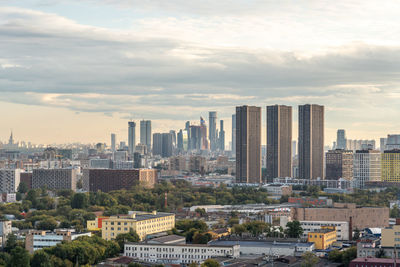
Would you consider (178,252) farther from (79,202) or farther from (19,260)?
(79,202)

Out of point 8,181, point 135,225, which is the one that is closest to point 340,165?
point 8,181

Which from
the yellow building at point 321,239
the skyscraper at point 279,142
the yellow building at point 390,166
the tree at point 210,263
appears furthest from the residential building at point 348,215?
the skyscraper at point 279,142

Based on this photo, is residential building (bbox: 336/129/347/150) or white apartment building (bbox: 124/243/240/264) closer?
white apartment building (bbox: 124/243/240/264)

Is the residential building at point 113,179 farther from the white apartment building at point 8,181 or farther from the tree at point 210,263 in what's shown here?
the tree at point 210,263

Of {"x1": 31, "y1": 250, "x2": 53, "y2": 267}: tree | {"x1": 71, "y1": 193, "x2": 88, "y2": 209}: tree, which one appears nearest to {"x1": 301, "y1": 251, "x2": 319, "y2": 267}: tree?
{"x1": 31, "y1": 250, "x2": 53, "y2": 267}: tree

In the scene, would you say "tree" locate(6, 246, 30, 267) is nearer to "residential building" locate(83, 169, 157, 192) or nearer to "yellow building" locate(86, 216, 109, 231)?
"yellow building" locate(86, 216, 109, 231)

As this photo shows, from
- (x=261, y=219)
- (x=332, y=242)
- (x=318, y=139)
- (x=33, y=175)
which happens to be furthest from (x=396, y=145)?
(x=332, y=242)

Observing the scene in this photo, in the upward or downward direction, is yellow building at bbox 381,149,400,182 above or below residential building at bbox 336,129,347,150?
below
